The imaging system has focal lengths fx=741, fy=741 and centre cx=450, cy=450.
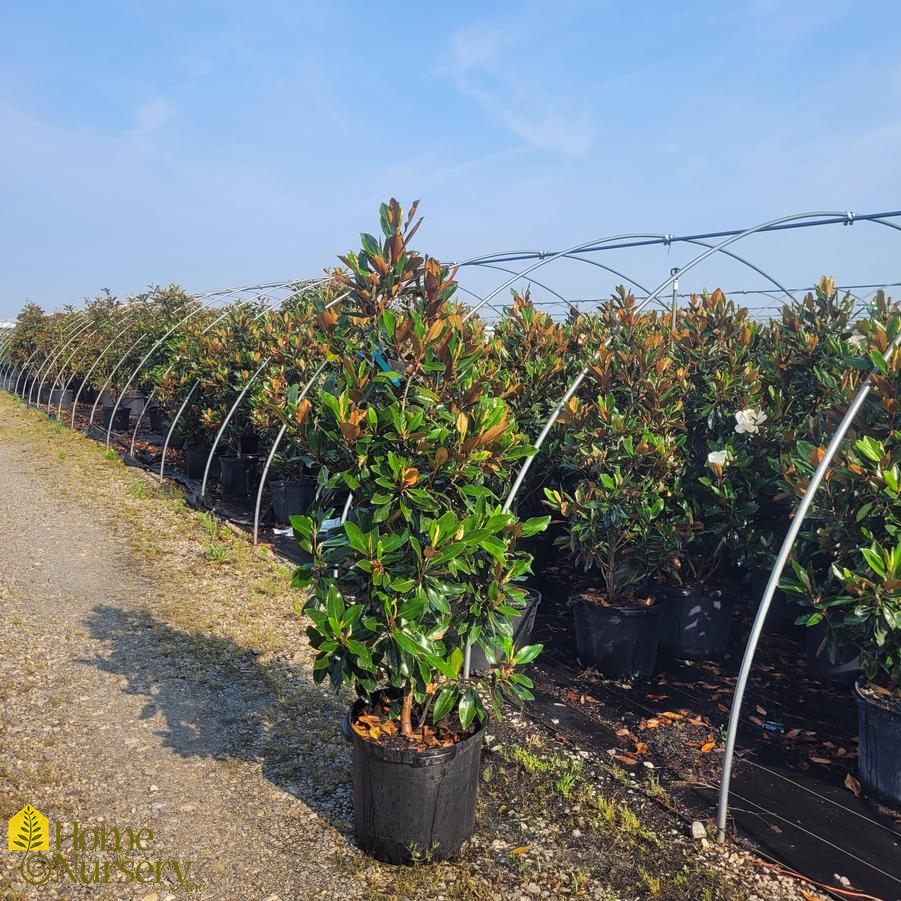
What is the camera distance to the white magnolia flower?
4.86 m

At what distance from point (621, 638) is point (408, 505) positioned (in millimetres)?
2576

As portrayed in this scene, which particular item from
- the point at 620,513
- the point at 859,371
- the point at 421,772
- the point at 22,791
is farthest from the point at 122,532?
the point at 859,371

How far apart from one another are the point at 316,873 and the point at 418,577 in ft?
4.05

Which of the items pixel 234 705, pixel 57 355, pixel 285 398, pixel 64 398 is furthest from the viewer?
pixel 64 398

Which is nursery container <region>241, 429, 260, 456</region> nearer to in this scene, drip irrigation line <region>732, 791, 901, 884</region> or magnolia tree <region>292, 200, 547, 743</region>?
magnolia tree <region>292, 200, 547, 743</region>

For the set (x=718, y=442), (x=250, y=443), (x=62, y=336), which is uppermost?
(x=62, y=336)

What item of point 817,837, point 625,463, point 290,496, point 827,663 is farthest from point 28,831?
point 290,496

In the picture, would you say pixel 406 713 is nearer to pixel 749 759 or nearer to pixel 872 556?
pixel 749 759

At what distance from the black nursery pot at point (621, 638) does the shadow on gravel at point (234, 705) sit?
68.5 inches

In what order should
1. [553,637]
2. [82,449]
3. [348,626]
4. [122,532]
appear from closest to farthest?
1. [348,626]
2. [553,637]
3. [122,532]
4. [82,449]

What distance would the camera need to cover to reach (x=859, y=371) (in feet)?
14.5

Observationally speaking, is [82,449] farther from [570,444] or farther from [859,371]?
[859,371]

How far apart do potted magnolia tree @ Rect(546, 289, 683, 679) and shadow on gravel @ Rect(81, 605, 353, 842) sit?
181cm

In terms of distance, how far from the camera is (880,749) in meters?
3.51
